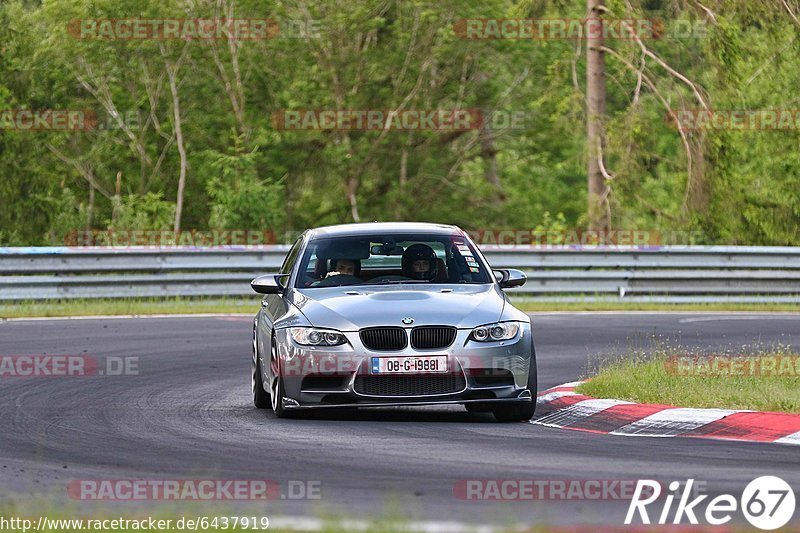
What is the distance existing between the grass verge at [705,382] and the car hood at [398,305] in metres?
1.40

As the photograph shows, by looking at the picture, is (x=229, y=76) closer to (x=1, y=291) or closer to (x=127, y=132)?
(x=127, y=132)

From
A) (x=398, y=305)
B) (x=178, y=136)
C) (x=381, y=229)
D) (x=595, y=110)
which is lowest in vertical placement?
(x=398, y=305)

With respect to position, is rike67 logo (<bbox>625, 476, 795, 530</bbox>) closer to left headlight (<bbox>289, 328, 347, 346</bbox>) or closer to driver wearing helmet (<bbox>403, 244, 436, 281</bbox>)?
left headlight (<bbox>289, 328, 347, 346</bbox>)

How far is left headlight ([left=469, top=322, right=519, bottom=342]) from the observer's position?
36.7 feet

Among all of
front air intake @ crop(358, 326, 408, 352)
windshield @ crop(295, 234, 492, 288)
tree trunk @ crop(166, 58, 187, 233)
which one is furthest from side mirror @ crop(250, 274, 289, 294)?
tree trunk @ crop(166, 58, 187, 233)

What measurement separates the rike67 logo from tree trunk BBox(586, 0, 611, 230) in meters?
26.6

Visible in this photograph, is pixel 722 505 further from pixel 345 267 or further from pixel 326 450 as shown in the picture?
pixel 345 267

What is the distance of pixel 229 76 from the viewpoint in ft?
134

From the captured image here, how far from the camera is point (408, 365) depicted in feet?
36.1

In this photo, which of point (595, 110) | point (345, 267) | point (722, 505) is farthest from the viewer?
point (595, 110)

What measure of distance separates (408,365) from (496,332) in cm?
71

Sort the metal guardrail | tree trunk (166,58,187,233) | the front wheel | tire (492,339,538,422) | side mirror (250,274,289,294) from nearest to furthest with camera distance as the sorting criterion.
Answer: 1. tire (492,339,538,422)
2. the front wheel
3. side mirror (250,274,289,294)
4. the metal guardrail
5. tree trunk (166,58,187,233)

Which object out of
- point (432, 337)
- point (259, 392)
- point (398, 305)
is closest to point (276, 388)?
point (259, 392)

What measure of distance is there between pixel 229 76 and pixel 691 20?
1290cm
